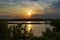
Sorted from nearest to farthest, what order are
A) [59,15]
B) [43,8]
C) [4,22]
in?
1. [4,22]
2. [59,15]
3. [43,8]

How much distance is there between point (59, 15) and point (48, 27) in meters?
0.44

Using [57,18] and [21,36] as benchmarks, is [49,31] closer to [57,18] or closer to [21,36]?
[57,18]

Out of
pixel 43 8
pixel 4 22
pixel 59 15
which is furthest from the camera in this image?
pixel 43 8

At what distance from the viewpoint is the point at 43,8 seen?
13.4 feet

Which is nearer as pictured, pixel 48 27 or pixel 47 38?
pixel 47 38

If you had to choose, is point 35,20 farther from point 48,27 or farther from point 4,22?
point 4,22

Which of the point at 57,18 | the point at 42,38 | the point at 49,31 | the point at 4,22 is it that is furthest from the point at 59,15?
the point at 4,22

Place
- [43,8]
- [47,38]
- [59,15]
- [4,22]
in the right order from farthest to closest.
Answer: [43,8]
[59,15]
[4,22]
[47,38]

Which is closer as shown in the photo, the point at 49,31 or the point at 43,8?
the point at 49,31

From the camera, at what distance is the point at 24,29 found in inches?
139

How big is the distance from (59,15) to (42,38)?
2.60 ft

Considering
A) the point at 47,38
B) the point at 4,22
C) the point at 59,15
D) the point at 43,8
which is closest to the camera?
the point at 47,38

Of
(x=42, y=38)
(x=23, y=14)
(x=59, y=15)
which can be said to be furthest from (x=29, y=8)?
(x=42, y=38)

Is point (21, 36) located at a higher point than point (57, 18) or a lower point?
lower
